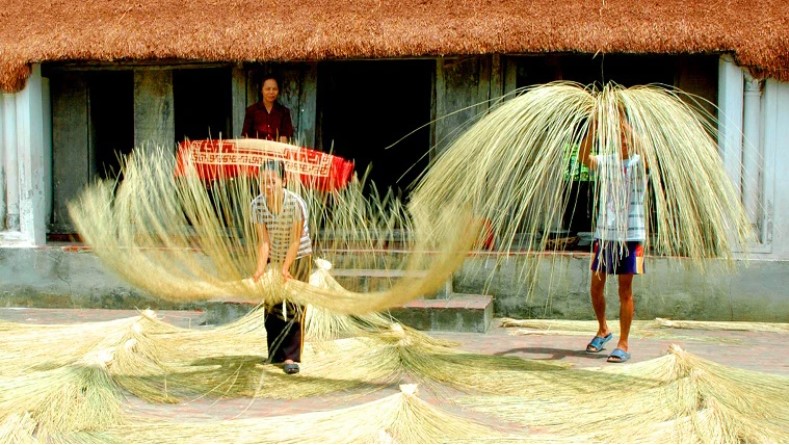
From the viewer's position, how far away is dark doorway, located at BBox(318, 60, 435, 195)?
10.6m

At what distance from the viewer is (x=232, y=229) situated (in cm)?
486

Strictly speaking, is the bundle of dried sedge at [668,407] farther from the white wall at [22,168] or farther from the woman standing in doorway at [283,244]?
the white wall at [22,168]

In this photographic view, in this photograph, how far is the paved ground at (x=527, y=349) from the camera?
15.0 ft

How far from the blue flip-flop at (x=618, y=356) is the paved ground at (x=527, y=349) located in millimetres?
79

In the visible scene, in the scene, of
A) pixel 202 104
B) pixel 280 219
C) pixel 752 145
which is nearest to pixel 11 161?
pixel 202 104

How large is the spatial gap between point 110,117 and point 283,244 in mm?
6163

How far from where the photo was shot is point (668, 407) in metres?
4.21

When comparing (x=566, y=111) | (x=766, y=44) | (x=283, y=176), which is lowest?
(x=283, y=176)

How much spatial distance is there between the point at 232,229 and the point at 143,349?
1.07 meters

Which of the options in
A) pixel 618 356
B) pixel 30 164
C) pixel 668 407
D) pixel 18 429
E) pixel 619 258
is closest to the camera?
pixel 18 429

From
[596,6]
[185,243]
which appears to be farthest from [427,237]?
[596,6]

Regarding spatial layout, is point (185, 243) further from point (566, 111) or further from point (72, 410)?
point (566, 111)

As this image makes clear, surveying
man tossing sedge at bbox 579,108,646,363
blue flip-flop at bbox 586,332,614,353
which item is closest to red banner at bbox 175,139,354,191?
man tossing sedge at bbox 579,108,646,363

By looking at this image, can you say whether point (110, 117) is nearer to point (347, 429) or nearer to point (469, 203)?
point (469, 203)
